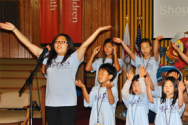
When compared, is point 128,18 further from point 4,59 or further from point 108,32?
point 4,59

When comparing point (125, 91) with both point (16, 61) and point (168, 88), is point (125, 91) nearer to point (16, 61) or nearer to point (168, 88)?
point (168, 88)

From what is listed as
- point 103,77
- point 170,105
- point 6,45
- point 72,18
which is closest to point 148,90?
point 170,105

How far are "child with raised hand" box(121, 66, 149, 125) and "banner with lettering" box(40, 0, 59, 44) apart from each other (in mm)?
4258

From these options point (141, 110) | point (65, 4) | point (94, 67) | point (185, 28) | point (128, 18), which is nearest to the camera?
point (141, 110)

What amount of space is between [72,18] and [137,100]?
14.3ft

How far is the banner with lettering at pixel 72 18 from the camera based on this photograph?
668 centimetres

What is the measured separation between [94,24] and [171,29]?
2.25 m

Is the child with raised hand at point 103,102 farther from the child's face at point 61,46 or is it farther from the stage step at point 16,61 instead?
the stage step at point 16,61

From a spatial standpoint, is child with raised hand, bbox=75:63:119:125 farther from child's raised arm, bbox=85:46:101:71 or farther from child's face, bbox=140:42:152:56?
child's face, bbox=140:42:152:56

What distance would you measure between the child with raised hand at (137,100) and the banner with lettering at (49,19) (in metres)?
4.26

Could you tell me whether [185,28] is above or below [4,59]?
above

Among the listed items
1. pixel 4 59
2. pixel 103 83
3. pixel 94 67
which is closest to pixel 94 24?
pixel 4 59

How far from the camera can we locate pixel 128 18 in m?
6.17

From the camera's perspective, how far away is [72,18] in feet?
22.1
